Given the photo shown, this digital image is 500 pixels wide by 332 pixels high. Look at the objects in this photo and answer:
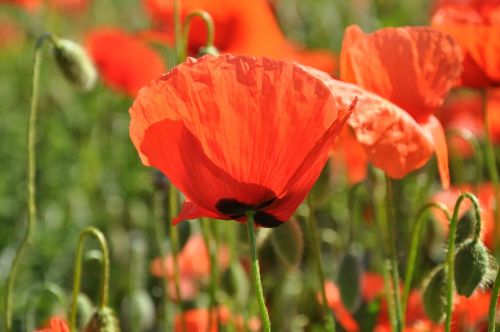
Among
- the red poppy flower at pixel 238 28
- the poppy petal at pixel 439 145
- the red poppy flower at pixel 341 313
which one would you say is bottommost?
the red poppy flower at pixel 341 313

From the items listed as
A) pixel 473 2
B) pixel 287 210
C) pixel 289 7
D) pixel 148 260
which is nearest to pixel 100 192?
pixel 148 260

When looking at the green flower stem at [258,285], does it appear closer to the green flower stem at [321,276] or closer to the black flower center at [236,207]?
the black flower center at [236,207]

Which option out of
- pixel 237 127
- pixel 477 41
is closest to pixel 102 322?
pixel 237 127

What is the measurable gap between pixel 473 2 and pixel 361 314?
571 mm

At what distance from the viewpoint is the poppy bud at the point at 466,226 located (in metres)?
1.70

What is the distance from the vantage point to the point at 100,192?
3.62 metres

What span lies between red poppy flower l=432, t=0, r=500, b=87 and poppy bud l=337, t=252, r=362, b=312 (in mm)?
363

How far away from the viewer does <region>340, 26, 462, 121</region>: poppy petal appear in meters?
1.58

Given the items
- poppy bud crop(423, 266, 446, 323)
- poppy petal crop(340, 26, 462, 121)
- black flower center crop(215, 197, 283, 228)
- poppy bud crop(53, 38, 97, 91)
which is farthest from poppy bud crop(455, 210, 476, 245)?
poppy bud crop(53, 38, 97, 91)

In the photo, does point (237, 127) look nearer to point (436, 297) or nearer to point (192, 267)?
point (436, 297)

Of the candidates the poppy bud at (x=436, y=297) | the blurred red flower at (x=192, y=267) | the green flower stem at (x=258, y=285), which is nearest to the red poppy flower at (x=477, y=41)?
the poppy bud at (x=436, y=297)

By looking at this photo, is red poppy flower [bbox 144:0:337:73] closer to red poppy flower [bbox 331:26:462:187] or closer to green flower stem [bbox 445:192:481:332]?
red poppy flower [bbox 331:26:462:187]

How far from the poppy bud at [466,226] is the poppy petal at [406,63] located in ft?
0.63

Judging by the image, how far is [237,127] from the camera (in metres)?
1.27
